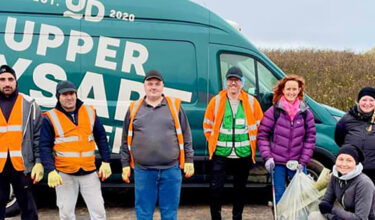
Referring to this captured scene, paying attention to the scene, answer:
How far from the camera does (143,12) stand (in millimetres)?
4957

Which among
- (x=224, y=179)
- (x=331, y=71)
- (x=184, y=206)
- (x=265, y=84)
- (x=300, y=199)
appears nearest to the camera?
(x=300, y=199)

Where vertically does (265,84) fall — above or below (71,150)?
above

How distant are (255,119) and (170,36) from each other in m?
1.56

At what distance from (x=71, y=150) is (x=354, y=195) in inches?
96.3

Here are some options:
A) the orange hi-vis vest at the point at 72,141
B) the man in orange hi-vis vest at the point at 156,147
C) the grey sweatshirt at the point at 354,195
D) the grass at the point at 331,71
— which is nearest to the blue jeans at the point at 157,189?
the man in orange hi-vis vest at the point at 156,147

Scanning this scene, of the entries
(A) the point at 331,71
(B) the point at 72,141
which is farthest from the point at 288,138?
(A) the point at 331,71

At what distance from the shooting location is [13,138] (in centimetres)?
366

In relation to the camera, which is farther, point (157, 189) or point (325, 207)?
point (157, 189)

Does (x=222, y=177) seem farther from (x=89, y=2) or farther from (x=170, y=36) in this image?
(x=89, y=2)

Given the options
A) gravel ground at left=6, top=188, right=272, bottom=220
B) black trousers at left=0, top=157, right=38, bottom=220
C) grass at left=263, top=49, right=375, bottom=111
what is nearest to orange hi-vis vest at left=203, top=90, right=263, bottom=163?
gravel ground at left=6, top=188, right=272, bottom=220

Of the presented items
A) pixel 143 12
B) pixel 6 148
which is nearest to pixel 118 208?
pixel 6 148

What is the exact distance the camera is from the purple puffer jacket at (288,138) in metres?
3.95

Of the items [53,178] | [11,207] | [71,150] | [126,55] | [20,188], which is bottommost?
[11,207]

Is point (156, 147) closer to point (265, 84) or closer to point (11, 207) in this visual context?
point (265, 84)
